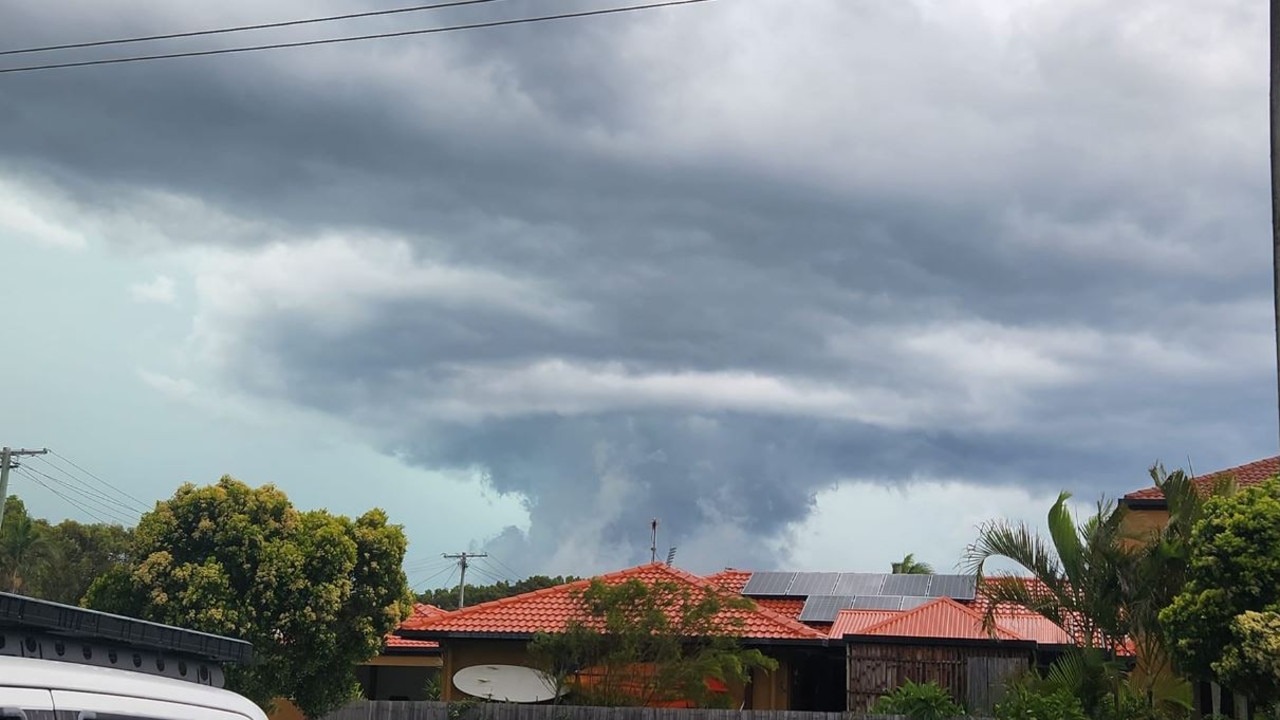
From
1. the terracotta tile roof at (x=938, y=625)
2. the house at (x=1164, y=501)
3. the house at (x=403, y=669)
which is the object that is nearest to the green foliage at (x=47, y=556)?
the house at (x=403, y=669)

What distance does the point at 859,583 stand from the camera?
3797 cm

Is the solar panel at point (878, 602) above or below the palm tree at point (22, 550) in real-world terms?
below

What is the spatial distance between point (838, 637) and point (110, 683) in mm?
26532

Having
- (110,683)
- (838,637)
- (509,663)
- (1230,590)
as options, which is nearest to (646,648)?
(838,637)

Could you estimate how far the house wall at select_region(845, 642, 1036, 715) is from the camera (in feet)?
88.2

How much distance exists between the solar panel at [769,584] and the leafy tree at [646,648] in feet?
32.4

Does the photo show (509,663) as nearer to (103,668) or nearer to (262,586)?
(262,586)

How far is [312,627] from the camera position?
83.9 ft

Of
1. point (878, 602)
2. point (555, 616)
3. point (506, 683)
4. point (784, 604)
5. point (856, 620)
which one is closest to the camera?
point (506, 683)

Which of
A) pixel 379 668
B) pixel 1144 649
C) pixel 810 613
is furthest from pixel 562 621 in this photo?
pixel 379 668

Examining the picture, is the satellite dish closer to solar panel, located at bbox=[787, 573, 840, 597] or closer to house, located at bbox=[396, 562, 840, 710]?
house, located at bbox=[396, 562, 840, 710]

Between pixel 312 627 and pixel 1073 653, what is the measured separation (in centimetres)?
1314

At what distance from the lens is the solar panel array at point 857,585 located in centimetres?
3653

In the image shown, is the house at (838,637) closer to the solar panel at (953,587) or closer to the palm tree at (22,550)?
the solar panel at (953,587)
